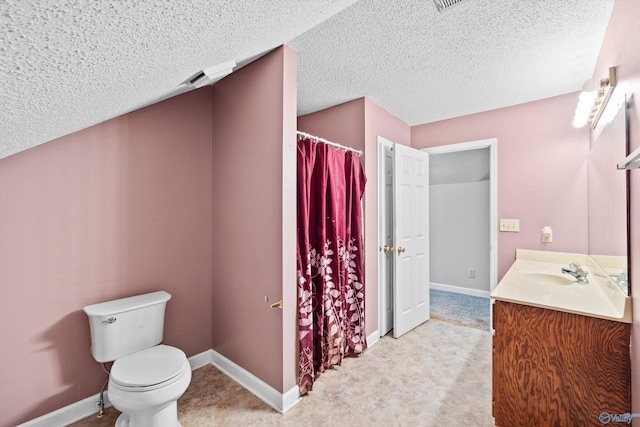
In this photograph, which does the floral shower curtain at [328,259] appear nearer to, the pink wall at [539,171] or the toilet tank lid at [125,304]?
the toilet tank lid at [125,304]

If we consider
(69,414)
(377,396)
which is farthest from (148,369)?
(377,396)

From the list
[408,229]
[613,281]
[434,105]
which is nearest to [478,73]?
[434,105]

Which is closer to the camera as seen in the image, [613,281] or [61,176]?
[613,281]

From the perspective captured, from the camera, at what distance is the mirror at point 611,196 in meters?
1.30

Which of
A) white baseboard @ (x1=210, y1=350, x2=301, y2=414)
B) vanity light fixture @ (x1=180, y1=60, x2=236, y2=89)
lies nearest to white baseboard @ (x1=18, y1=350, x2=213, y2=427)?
white baseboard @ (x1=210, y1=350, x2=301, y2=414)

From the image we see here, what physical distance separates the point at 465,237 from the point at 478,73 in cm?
268

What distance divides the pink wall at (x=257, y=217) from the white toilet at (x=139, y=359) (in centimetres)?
46

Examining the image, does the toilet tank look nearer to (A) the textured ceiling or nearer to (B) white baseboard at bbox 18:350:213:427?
(B) white baseboard at bbox 18:350:213:427

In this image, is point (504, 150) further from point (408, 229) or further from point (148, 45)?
point (148, 45)

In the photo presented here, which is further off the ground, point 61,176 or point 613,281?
point 61,176

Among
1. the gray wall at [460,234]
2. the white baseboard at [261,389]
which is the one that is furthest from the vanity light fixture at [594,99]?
the white baseboard at [261,389]

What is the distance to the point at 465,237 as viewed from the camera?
421 cm

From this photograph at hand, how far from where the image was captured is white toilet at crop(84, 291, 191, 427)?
1.35 meters

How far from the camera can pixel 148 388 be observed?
53.2 inches
